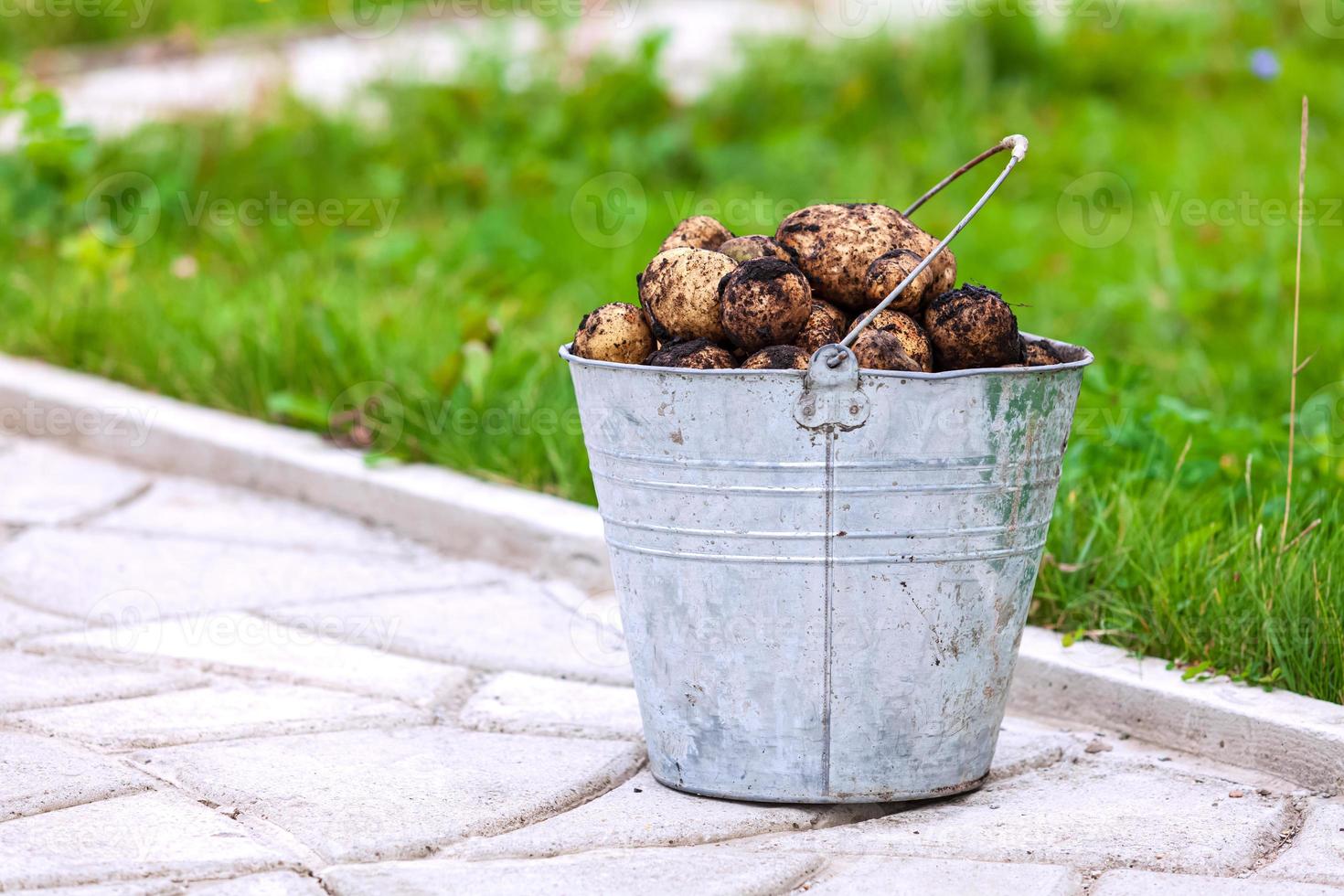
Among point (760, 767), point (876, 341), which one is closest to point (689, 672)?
point (760, 767)

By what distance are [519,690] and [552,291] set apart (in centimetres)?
236

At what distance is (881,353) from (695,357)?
0.79ft

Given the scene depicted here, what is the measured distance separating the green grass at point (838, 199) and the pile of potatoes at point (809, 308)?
0.73 m

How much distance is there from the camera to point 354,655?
109 inches

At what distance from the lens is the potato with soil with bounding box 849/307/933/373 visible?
2.12m

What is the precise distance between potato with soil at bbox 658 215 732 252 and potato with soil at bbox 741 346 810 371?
1.03ft

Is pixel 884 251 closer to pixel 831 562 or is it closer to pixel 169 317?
pixel 831 562

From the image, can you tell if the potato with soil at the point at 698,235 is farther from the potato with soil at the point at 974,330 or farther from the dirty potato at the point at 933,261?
the potato with soil at the point at 974,330

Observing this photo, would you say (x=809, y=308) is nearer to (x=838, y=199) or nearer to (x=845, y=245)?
(x=845, y=245)

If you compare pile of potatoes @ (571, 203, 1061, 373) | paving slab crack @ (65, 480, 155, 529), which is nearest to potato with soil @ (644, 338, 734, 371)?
pile of potatoes @ (571, 203, 1061, 373)

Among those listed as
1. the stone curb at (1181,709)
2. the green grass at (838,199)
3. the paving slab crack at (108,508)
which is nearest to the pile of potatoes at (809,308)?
the stone curb at (1181,709)

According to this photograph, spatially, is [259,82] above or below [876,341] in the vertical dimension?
above

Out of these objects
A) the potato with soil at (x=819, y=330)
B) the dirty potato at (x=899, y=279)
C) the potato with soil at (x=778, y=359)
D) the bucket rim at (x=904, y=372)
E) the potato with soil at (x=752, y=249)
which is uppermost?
the potato with soil at (x=752, y=249)

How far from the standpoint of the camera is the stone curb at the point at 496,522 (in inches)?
92.5
